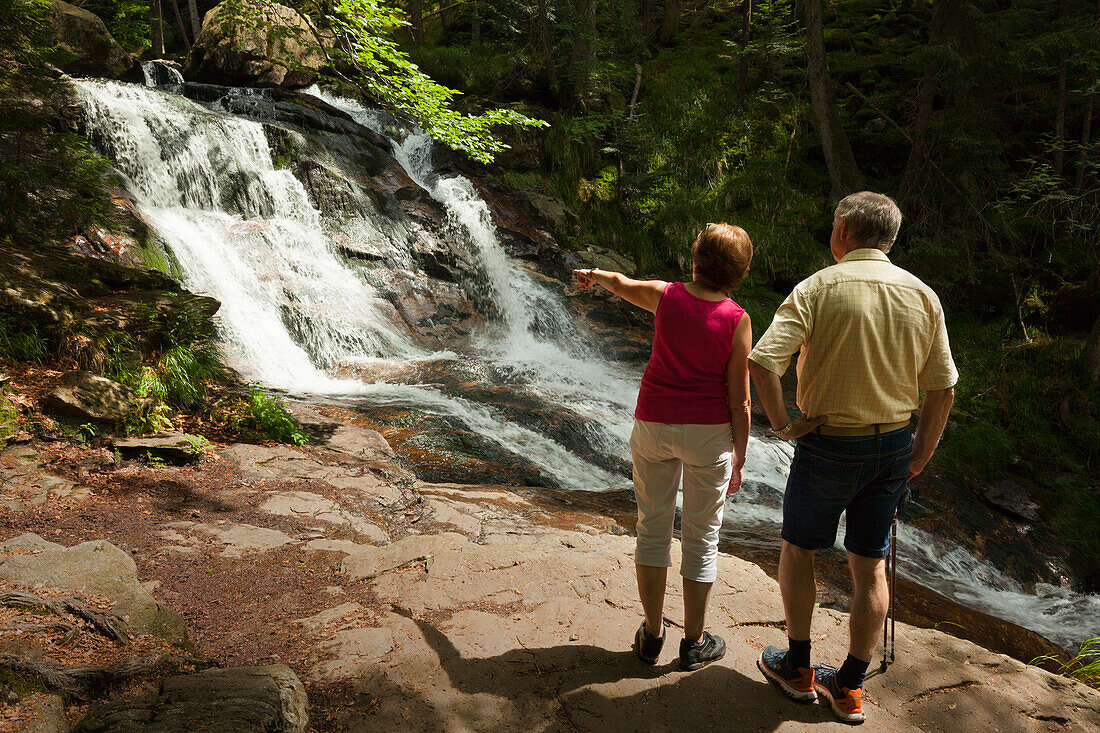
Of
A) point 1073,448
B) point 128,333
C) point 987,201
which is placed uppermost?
point 987,201

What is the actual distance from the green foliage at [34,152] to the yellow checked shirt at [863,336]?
6.97 m

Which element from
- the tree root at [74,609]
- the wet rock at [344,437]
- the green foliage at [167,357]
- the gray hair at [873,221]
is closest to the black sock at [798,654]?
the gray hair at [873,221]

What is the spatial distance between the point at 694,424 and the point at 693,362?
0.85 feet

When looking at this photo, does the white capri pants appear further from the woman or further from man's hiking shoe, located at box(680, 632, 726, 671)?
man's hiking shoe, located at box(680, 632, 726, 671)

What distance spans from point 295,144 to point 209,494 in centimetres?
916

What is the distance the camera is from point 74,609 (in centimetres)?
251

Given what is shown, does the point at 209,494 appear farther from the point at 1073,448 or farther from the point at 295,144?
the point at 1073,448

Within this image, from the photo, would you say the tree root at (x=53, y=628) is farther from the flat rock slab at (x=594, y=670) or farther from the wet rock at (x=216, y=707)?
the flat rock slab at (x=594, y=670)

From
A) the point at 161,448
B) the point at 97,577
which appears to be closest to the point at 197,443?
the point at 161,448

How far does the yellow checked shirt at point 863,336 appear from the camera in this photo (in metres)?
2.37

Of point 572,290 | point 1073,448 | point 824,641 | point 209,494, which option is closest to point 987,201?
point 1073,448

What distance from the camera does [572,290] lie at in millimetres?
13141

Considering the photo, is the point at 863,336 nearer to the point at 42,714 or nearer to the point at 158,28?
the point at 42,714

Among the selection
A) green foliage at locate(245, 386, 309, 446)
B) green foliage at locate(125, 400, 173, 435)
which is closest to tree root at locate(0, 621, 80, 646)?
green foliage at locate(125, 400, 173, 435)
